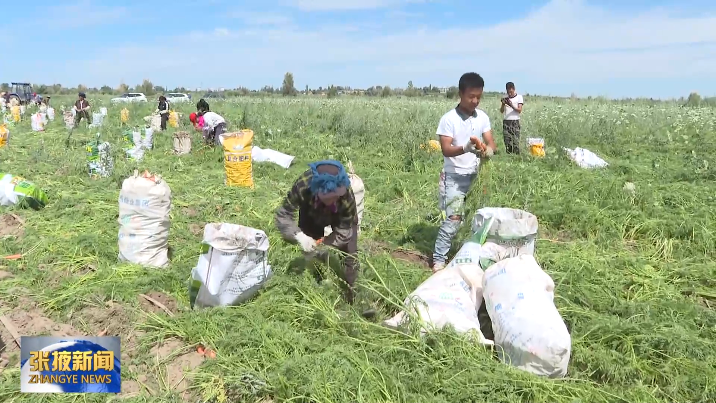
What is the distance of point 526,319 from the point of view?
232cm

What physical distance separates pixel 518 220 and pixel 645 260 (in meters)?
1.33

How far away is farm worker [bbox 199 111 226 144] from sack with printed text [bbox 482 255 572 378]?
7.03m

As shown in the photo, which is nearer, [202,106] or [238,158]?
[238,158]

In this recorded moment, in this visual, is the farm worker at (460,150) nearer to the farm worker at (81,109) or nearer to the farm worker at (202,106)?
the farm worker at (202,106)

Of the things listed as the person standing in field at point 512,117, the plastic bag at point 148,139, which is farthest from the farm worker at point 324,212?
the plastic bag at point 148,139

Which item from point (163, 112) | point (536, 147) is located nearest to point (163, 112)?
point (163, 112)

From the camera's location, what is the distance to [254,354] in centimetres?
248

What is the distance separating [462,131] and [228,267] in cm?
195

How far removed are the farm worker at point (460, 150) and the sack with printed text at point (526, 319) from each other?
3.65 ft

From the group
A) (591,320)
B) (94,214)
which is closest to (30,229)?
(94,214)

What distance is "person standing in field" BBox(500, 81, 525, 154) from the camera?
8258 millimetres

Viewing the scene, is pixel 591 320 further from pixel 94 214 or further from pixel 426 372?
pixel 94 214

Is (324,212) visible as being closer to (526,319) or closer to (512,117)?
(526,319)

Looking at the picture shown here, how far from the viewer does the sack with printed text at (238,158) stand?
20.8ft
